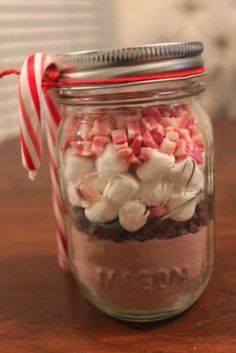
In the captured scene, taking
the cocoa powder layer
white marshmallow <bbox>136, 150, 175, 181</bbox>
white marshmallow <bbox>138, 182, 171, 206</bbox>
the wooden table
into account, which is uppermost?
white marshmallow <bbox>136, 150, 175, 181</bbox>

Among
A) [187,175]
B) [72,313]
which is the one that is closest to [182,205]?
[187,175]

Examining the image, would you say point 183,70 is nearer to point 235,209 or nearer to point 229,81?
point 235,209

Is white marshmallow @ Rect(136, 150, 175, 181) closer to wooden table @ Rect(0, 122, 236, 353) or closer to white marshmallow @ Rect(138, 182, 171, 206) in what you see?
white marshmallow @ Rect(138, 182, 171, 206)

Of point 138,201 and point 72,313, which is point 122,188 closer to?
point 138,201

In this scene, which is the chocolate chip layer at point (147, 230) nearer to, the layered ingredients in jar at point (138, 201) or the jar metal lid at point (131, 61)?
the layered ingredients in jar at point (138, 201)

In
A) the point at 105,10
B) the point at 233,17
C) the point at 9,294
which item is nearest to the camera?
the point at 9,294

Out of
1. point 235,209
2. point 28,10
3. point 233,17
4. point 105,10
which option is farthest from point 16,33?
point 235,209

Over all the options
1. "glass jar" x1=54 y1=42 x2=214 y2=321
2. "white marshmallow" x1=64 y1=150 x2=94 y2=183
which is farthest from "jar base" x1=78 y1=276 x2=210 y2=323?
"white marshmallow" x1=64 y1=150 x2=94 y2=183
